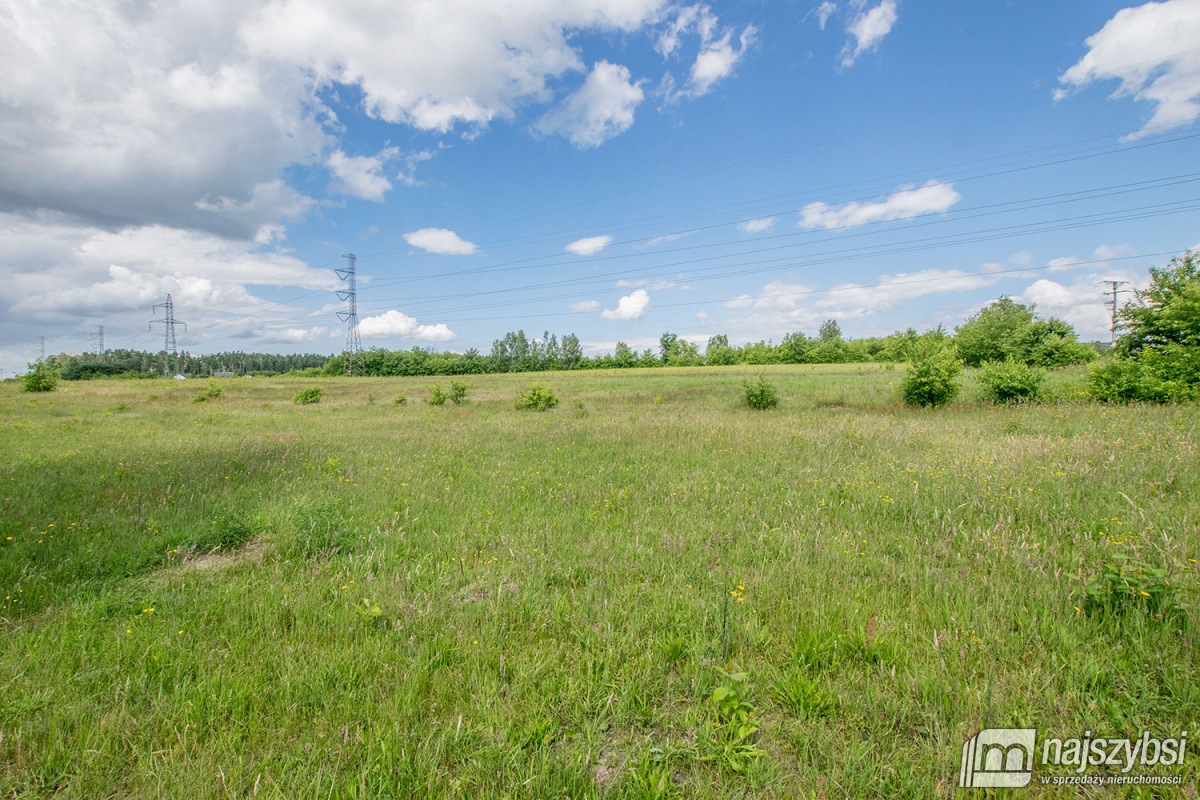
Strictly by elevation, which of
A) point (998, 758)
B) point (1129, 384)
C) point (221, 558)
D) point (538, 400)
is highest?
point (1129, 384)

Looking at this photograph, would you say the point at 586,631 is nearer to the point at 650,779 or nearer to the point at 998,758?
the point at 650,779

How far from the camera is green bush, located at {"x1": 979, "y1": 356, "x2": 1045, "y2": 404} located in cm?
1902

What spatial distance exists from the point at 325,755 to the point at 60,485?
Answer: 400 inches

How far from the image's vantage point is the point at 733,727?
2717 mm

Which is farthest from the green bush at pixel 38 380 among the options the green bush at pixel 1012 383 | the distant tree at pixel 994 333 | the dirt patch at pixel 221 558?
the distant tree at pixel 994 333

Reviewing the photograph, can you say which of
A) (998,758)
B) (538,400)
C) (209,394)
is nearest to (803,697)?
(998,758)

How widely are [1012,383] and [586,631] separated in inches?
947

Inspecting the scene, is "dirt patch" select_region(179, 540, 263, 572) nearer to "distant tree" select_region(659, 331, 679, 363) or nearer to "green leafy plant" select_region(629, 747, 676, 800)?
"green leafy plant" select_region(629, 747, 676, 800)

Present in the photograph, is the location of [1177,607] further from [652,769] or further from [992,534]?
[652,769]

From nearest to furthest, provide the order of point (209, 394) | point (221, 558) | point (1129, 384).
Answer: point (221, 558) < point (1129, 384) < point (209, 394)

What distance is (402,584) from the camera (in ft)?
14.7

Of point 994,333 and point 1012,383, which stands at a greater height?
point 994,333

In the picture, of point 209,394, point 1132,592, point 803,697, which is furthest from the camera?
point 209,394

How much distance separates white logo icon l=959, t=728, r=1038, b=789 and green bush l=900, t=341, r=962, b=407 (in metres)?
22.1
